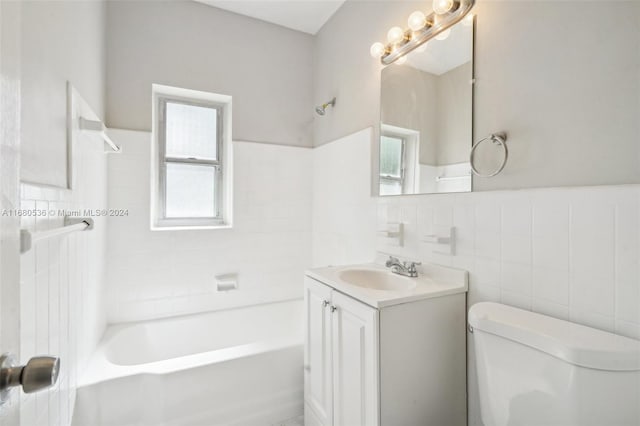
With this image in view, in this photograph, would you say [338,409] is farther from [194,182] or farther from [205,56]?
[205,56]

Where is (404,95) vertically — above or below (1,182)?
above

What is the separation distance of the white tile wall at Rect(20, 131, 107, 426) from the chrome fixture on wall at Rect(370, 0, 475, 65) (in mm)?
1741

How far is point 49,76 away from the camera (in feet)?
3.61

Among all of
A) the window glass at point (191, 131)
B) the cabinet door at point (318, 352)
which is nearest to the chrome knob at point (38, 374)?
the cabinet door at point (318, 352)

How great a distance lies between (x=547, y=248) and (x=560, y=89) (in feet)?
1.88

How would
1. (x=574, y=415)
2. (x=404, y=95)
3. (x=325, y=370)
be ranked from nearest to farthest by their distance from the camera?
(x=574, y=415)
(x=325, y=370)
(x=404, y=95)

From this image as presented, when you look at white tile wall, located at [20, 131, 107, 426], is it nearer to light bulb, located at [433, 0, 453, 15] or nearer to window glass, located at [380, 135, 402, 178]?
window glass, located at [380, 135, 402, 178]

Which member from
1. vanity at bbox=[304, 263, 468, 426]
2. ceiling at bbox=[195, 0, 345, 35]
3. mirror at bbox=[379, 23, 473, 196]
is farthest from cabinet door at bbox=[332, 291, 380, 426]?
ceiling at bbox=[195, 0, 345, 35]

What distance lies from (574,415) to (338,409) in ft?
3.00

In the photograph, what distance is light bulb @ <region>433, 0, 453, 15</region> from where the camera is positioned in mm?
1383

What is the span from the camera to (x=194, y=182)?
2.50m

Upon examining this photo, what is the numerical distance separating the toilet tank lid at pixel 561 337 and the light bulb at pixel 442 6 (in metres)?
1.35

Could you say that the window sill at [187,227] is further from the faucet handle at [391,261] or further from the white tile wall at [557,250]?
the white tile wall at [557,250]

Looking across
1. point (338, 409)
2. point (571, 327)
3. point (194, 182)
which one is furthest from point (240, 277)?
point (571, 327)
